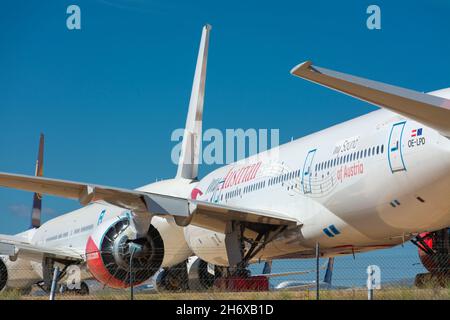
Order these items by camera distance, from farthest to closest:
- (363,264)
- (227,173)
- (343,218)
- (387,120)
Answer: (227,173) < (343,218) < (387,120) < (363,264)

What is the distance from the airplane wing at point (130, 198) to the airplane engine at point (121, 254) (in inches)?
78.4

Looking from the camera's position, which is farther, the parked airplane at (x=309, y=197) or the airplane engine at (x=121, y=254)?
the airplane engine at (x=121, y=254)

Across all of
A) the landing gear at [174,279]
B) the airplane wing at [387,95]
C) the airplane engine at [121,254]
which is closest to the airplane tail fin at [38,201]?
the landing gear at [174,279]

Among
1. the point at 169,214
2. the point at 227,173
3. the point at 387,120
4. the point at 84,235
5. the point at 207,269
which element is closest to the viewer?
the point at 387,120

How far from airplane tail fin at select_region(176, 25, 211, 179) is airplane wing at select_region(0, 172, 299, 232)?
9.88 metres

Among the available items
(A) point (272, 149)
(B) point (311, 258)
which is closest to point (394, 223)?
(B) point (311, 258)

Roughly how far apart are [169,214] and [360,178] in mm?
4979

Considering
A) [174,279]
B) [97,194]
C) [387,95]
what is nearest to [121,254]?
[97,194]

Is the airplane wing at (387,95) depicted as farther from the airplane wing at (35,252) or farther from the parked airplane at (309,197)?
the airplane wing at (35,252)

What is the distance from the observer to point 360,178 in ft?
55.9

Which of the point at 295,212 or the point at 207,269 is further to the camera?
the point at 207,269

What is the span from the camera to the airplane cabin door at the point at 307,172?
19141mm
